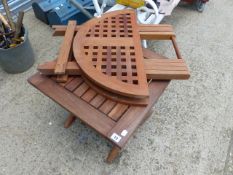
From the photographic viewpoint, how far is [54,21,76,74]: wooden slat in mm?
1328

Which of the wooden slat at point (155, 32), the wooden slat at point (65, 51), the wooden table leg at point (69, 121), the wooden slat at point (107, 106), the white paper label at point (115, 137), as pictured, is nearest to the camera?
the white paper label at point (115, 137)

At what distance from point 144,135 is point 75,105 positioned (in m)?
0.70

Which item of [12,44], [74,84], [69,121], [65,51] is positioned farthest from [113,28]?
[12,44]

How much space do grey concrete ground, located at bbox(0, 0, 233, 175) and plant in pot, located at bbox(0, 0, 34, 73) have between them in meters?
0.14

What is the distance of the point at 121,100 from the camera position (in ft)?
4.09

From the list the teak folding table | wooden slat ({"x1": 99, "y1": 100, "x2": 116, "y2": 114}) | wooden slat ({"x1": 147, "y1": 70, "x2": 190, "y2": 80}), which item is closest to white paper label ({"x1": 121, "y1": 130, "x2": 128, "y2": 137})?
the teak folding table

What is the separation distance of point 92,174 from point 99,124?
1.78 ft

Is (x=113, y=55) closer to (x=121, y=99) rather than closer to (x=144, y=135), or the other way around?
(x=121, y=99)

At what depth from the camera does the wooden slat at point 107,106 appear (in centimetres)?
123

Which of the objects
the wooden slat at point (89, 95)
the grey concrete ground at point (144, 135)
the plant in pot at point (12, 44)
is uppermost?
the wooden slat at point (89, 95)

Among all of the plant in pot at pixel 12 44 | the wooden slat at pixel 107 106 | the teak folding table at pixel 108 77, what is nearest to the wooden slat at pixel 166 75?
the teak folding table at pixel 108 77

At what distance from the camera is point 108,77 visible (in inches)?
50.5

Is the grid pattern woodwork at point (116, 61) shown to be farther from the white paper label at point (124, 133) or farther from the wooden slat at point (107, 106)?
the white paper label at point (124, 133)

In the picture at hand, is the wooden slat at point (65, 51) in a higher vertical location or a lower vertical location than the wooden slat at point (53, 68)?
higher
